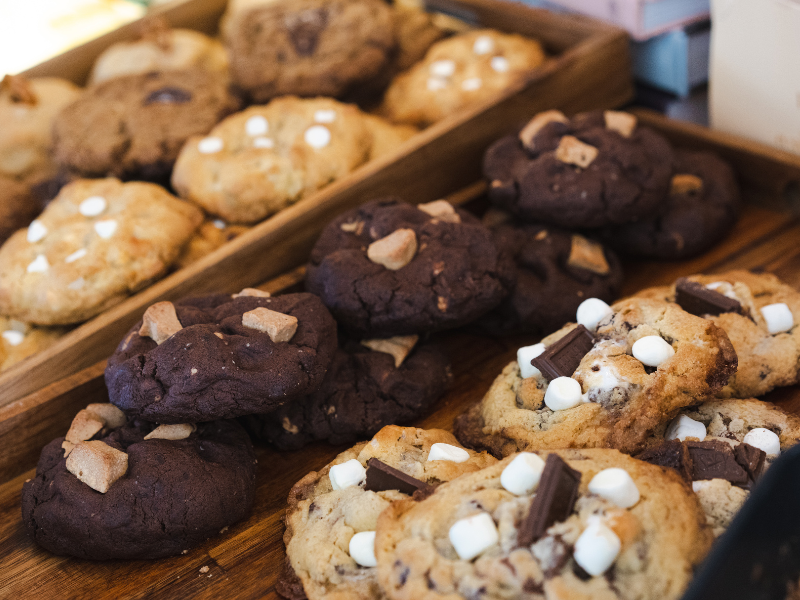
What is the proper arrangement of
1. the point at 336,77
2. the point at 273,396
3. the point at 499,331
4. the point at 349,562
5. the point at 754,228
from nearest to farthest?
1. the point at 349,562
2. the point at 273,396
3. the point at 499,331
4. the point at 754,228
5. the point at 336,77

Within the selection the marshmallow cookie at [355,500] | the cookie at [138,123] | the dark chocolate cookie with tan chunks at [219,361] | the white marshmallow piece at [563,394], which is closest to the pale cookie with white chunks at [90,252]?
the cookie at [138,123]

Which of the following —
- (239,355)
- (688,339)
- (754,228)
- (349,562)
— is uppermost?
(239,355)

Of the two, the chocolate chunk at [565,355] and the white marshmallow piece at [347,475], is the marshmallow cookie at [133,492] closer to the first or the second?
the white marshmallow piece at [347,475]

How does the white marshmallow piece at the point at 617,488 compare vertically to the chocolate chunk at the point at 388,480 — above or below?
above

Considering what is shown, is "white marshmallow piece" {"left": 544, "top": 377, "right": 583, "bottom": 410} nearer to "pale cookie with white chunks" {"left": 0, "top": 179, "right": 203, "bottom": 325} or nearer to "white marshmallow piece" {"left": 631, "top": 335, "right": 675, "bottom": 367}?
"white marshmallow piece" {"left": 631, "top": 335, "right": 675, "bottom": 367}

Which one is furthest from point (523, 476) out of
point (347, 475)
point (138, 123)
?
point (138, 123)

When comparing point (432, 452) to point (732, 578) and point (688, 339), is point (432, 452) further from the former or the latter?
point (732, 578)

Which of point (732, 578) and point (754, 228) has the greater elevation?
point (732, 578)

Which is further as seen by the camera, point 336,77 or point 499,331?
point 336,77

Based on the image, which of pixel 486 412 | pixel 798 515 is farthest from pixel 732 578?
pixel 486 412
